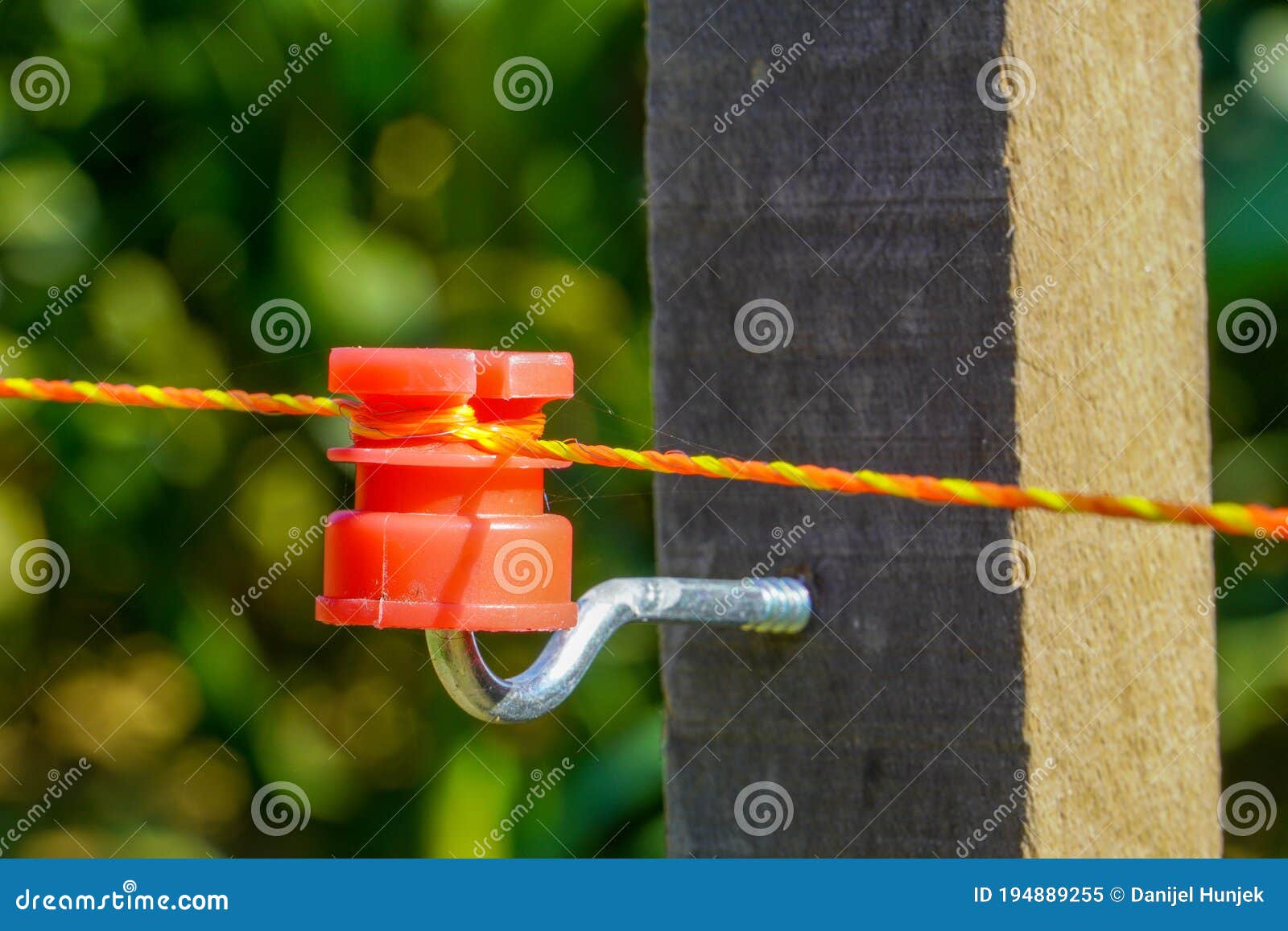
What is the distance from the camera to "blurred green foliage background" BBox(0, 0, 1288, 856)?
2221 millimetres

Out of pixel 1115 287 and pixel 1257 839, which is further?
pixel 1257 839

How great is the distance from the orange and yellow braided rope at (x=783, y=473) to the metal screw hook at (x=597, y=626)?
6 centimetres

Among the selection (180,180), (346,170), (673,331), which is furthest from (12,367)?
(673,331)

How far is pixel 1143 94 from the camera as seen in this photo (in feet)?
2.43

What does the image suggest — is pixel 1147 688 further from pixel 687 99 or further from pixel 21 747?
pixel 21 747

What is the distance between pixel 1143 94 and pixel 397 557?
1.51 ft

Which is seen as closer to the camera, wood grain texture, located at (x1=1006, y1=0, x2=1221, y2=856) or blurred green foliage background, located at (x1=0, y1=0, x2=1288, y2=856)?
wood grain texture, located at (x1=1006, y1=0, x2=1221, y2=856)

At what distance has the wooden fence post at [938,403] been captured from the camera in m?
0.67

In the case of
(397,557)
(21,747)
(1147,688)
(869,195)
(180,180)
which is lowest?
(21,747)

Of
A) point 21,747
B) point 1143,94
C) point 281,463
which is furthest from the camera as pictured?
point 21,747

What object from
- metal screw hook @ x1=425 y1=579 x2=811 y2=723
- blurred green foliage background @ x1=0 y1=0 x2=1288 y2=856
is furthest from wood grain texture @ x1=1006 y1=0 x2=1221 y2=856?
blurred green foliage background @ x1=0 y1=0 x2=1288 y2=856

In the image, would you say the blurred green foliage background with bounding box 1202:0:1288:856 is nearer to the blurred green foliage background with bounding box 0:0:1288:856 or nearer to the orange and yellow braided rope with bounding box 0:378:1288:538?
the blurred green foliage background with bounding box 0:0:1288:856

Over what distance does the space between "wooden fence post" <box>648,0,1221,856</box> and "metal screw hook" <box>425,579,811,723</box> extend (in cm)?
2

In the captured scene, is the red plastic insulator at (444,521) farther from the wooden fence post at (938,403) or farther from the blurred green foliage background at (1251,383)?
the blurred green foliage background at (1251,383)
